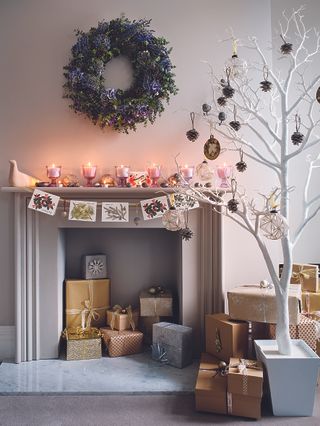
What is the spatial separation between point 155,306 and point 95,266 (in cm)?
55

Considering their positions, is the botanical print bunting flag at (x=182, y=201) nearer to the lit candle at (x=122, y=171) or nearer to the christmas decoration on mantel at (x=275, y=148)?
the christmas decoration on mantel at (x=275, y=148)

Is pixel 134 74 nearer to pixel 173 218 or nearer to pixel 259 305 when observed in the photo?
pixel 173 218

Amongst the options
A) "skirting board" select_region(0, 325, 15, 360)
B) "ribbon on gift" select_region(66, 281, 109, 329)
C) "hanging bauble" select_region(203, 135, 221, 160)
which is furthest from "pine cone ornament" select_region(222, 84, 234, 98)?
"skirting board" select_region(0, 325, 15, 360)

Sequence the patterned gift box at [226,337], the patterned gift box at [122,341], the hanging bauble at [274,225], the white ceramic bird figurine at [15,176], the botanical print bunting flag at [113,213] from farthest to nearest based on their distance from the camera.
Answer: the patterned gift box at [122,341] → the botanical print bunting flag at [113,213] → the white ceramic bird figurine at [15,176] → the patterned gift box at [226,337] → the hanging bauble at [274,225]

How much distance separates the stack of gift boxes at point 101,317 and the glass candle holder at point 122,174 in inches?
26.1

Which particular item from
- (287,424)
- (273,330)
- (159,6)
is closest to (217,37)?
(159,6)

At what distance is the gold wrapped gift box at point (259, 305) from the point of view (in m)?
2.77

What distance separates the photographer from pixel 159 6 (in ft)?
11.1

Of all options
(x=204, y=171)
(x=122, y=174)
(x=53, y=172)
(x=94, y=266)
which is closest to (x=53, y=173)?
(x=53, y=172)

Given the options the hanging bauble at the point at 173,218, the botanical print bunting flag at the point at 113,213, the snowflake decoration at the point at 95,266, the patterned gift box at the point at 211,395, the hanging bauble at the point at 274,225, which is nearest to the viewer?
the hanging bauble at the point at 274,225

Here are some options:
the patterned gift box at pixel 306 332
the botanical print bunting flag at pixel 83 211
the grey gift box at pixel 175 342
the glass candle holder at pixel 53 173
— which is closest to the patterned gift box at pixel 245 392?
the patterned gift box at pixel 306 332

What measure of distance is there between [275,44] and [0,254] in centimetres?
263

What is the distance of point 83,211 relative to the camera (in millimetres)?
3160

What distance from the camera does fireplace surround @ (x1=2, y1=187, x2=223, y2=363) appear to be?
324 centimetres
